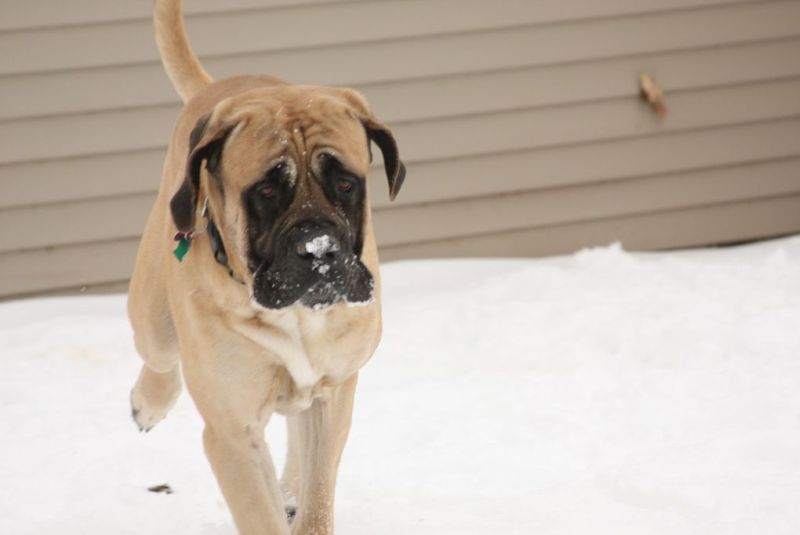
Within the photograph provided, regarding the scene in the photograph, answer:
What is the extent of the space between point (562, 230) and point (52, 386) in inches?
134

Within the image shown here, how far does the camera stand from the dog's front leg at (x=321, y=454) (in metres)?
3.71

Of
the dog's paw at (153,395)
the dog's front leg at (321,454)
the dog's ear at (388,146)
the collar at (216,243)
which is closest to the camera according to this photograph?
the collar at (216,243)

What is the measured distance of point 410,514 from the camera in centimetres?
430

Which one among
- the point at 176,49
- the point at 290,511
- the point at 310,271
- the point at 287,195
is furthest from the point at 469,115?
the point at 310,271

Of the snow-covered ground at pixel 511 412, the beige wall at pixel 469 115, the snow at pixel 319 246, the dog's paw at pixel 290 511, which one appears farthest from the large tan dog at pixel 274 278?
the beige wall at pixel 469 115

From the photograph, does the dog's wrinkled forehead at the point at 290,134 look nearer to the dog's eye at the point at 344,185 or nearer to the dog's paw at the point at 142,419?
the dog's eye at the point at 344,185

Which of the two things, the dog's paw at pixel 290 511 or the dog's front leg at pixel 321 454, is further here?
the dog's paw at pixel 290 511

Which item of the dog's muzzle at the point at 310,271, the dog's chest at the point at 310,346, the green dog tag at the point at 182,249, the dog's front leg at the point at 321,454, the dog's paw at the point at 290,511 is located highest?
the dog's muzzle at the point at 310,271

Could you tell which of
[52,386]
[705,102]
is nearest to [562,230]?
[705,102]

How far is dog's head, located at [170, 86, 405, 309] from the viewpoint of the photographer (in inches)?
125

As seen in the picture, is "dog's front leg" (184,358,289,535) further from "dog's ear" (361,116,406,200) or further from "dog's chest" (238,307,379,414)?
"dog's ear" (361,116,406,200)

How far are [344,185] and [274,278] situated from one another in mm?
326

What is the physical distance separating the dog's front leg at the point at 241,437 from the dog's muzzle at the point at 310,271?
391 mm

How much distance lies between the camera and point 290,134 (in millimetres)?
3291
